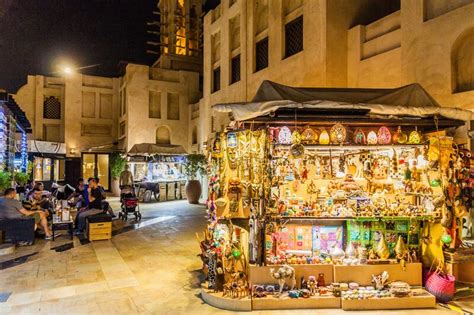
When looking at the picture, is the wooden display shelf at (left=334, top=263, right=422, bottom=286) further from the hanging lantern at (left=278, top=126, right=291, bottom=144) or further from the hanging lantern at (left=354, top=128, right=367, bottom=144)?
the hanging lantern at (left=278, top=126, right=291, bottom=144)

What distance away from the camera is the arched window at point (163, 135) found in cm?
2408

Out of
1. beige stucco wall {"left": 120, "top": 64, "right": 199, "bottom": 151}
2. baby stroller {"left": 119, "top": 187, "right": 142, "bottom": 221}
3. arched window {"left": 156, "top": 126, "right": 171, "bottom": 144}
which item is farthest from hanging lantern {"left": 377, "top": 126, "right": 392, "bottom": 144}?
arched window {"left": 156, "top": 126, "right": 171, "bottom": 144}

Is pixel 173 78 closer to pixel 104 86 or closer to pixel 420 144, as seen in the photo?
pixel 104 86

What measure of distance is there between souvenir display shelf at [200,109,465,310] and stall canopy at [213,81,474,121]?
0.32m

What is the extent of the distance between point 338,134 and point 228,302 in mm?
3305

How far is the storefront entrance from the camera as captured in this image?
2578 centimetres

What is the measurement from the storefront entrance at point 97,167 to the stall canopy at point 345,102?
22.4m

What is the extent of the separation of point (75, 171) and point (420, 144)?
82.1 feet

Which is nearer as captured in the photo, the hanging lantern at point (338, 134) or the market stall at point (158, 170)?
the hanging lantern at point (338, 134)

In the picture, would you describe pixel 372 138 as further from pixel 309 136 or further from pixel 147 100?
pixel 147 100

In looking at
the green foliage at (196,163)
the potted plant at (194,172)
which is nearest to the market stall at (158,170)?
the potted plant at (194,172)

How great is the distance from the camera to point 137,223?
13.1 metres

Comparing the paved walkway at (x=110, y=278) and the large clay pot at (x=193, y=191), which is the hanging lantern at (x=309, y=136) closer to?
the paved walkway at (x=110, y=278)

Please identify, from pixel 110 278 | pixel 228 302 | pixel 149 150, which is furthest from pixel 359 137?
pixel 149 150
